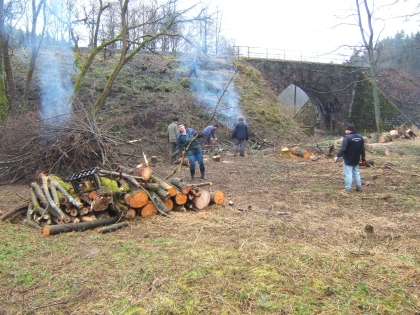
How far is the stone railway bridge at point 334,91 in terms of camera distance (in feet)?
93.0

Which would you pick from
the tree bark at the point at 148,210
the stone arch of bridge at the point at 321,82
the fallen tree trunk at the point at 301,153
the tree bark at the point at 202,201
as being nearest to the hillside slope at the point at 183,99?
the stone arch of bridge at the point at 321,82

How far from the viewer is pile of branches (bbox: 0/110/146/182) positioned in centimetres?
956

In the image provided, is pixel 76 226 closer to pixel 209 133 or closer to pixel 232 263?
pixel 232 263

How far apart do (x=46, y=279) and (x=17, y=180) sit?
258 inches

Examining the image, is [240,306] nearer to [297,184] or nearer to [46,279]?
[46,279]

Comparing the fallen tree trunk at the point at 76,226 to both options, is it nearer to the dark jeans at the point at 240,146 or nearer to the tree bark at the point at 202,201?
the tree bark at the point at 202,201

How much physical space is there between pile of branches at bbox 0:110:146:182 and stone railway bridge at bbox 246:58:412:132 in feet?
64.5

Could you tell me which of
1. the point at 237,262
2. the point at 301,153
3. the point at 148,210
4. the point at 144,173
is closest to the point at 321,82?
the point at 301,153

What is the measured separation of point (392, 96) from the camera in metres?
34.7

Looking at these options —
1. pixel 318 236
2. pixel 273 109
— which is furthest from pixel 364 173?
pixel 273 109

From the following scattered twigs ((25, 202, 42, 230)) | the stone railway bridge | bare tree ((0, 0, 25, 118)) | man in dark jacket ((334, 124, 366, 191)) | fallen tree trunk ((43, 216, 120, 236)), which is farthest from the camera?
the stone railway bridge

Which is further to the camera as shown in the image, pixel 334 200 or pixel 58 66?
pixel 58 66

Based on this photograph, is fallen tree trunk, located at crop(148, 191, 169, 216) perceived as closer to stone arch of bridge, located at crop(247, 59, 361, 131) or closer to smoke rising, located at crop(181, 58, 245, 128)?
smoke rising, located at crop(181, 58, 245, 128)

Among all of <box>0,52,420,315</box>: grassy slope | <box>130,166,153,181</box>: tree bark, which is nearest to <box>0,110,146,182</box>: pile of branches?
<box>0,52,420,315</box>: grassy slope
